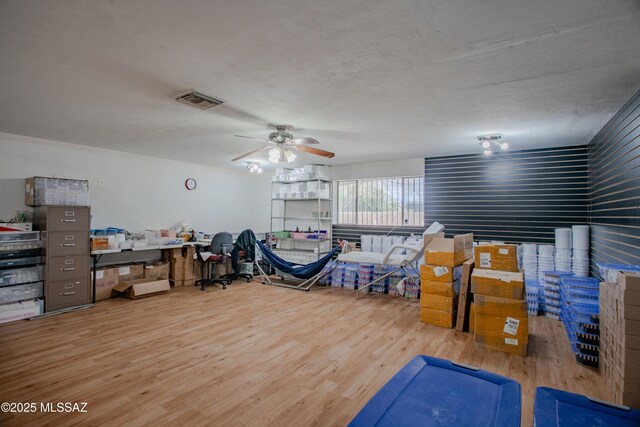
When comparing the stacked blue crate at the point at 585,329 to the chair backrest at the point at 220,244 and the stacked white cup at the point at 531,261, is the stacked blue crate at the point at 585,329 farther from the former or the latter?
the chair backrest at the point at 220,244

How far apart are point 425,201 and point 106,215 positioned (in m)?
6.14

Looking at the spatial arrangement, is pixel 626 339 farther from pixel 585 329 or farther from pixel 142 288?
pixel 142 288

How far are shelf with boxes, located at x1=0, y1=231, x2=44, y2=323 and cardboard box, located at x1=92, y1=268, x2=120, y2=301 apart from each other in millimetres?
732

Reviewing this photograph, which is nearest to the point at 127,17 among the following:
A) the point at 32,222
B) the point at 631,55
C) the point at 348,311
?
the point at 631,55

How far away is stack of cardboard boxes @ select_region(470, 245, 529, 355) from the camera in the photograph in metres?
3.02

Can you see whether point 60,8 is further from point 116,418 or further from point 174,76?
point 116,418

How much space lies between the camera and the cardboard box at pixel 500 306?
3.03 meters

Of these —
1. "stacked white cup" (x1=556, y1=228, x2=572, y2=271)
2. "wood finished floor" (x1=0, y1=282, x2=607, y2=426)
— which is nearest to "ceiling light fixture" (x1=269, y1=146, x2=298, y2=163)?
"wood finished floor" (x1=0, y1=282, x2=607, y2=426)

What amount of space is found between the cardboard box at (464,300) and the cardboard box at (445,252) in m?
0.14

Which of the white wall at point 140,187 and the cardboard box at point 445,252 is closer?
the cardboard box at point 445,252

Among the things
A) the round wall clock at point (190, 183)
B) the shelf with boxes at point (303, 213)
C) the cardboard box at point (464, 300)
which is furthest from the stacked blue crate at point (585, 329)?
the round wall clock at point (190, 183)

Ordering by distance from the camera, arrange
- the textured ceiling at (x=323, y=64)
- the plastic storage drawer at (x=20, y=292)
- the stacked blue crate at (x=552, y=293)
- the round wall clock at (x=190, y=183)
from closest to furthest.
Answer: the textured ceiling at (x=323, y=64) < the plastic storage drawer at (x=20, y=292) < the stacked blue crate at (x=552, y=293) < the round wall clock at (x=190, y=183)

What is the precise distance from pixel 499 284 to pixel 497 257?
2.25 ft

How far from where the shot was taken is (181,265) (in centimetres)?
593
